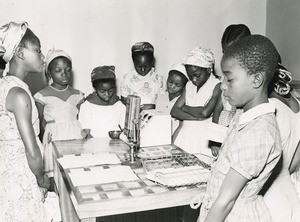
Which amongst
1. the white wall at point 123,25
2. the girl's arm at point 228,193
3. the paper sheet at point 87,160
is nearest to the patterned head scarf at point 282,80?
the girl's arm at point 228,193

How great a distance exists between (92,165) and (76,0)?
279 cm

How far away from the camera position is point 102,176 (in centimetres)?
188

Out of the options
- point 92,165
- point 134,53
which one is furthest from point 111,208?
point 134,53

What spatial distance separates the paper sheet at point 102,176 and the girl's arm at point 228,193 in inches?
23.2

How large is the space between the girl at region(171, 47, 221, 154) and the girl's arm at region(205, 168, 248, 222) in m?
1.83

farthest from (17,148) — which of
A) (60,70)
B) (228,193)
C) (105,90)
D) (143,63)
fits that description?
(143,63)

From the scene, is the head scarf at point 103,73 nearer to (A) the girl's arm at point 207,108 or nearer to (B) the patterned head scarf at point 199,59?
(B) the patterned head scarf at point 199,59

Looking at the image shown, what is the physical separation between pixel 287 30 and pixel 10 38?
11.5ft

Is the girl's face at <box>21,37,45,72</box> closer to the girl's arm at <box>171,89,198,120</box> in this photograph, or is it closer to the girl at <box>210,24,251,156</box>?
the girl at <box>210,24,251,156</box>

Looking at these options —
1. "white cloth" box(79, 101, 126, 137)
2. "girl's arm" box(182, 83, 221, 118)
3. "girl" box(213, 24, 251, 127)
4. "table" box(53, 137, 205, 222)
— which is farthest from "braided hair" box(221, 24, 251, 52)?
"table" box(53, 137, 205, 222)

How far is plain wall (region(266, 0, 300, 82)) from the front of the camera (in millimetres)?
4242

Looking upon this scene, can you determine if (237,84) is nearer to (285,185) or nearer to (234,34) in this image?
(285,185)

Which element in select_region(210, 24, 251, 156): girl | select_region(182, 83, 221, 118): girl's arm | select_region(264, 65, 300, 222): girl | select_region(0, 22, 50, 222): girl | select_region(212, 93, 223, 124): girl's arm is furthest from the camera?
select_region(182, 83, 221, 118): girl's arm

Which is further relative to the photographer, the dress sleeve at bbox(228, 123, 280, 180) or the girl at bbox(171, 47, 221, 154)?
the girl at bbox(171, 47, 221, 154)
